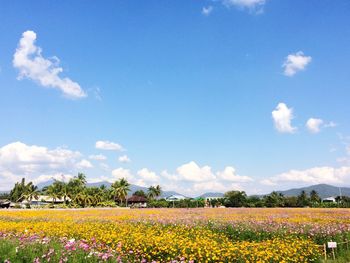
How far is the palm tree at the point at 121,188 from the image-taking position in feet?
333

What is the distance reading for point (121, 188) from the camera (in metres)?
102

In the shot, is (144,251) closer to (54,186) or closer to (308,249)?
(308,249)

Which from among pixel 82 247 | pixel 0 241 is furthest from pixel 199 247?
pixel 0 241

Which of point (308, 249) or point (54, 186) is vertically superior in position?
point (54, 186)

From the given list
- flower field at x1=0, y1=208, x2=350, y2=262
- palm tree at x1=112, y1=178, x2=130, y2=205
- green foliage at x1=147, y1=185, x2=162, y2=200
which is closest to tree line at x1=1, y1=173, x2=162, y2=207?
palm tree at x1=112, y1=178, x2=130, y2=205

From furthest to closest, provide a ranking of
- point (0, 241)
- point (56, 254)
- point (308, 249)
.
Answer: point (308, 249) → point (0, 241) → point (56, 254)

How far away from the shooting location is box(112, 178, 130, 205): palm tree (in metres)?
102

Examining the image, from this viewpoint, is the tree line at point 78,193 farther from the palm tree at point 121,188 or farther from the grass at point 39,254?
the grass at point 39,254

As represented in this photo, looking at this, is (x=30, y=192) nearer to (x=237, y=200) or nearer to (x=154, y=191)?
(x=154, y=191)

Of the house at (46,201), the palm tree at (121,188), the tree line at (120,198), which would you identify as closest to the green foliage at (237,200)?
the tree line at (120,198)

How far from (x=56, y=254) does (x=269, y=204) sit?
61.3 meters

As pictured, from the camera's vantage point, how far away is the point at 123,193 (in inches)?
4003

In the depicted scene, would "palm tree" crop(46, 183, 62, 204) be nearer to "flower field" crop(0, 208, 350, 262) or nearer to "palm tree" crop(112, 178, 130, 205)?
"palm tree" crop(112, 178, 130, 205)

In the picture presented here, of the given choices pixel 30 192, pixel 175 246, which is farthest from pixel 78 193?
pixel 175 246
